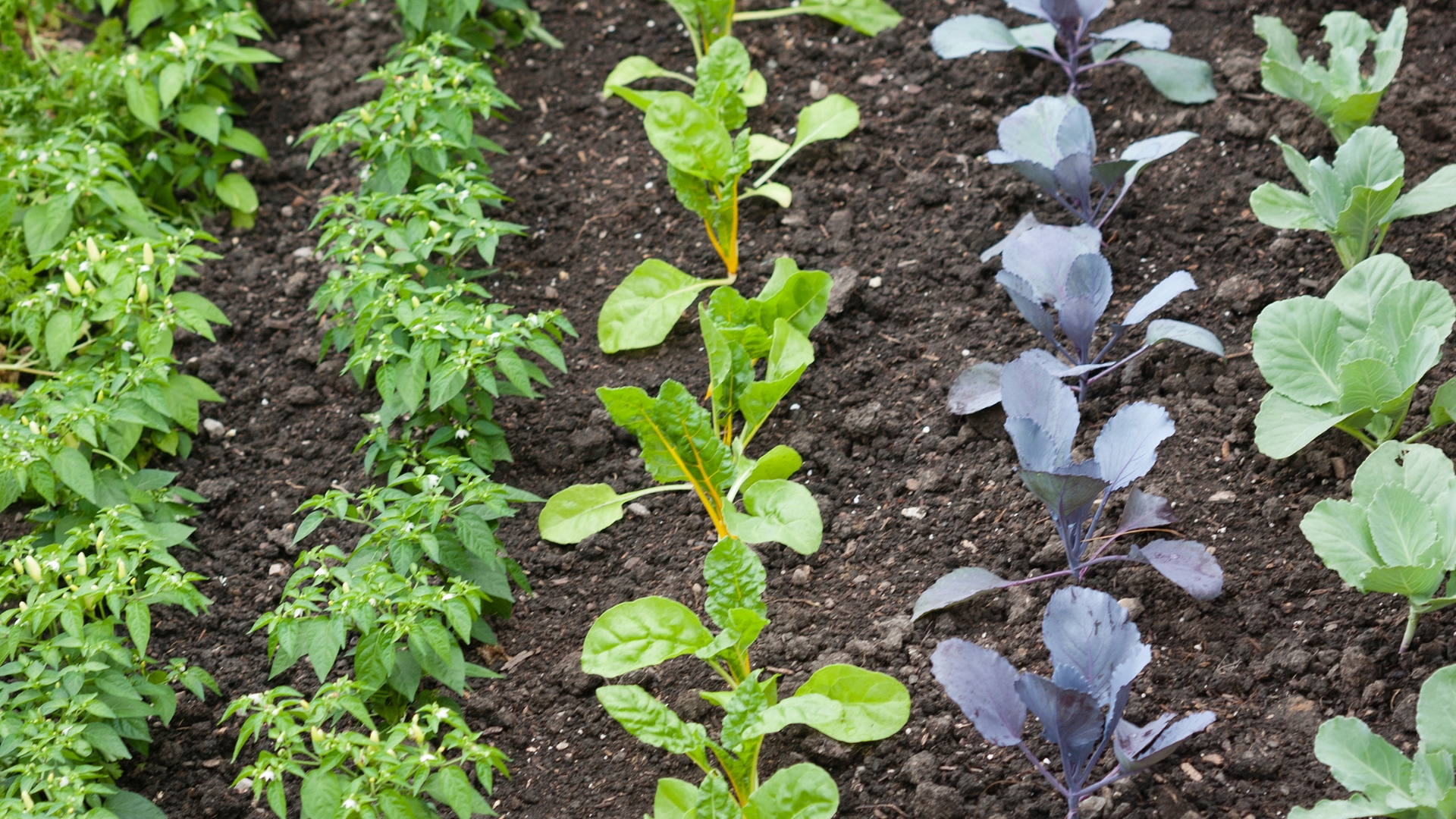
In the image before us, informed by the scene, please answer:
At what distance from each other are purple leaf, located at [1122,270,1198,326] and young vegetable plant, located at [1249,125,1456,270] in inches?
15.4

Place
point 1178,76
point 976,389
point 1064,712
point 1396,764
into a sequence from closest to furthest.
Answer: point 1396,764 → point 1064,712 → point 976,389 → point 1178,76

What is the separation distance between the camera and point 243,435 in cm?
325

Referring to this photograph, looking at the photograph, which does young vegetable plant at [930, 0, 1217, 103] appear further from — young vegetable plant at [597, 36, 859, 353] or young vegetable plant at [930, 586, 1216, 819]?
young vegetable plant at [930, 586, 1216, 819]

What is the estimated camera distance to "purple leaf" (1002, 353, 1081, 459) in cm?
253

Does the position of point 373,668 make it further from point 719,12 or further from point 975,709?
point 719,12

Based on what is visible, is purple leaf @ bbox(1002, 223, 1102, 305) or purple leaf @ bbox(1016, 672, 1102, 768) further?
purple leaf @ bbox(1002, 223, 1102, 305)

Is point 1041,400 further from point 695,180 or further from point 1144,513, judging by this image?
point 695,180

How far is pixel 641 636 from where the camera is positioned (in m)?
2.36

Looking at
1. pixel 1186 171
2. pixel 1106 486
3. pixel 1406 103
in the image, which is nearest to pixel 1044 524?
pixel 1106 486

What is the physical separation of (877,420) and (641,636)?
0.92 meters

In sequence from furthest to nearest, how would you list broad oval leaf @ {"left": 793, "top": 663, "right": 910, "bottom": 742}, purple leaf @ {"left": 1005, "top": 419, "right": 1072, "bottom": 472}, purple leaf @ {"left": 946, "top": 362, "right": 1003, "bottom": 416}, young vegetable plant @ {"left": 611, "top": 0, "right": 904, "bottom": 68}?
young vegetable plant @ {"left": 611, "top": 0, "right": 904, "bottom": 68}, purple leaf @ {"left": 946, "top": 362, "right": 1003, "bottom": 416}, purple leaf @ {"left": 1005, "top": 419, "right": 1072, "bottom": 472}, broad oval leaf @ {"left": 793, "top": 663, "right": 910, "bottom": 742}

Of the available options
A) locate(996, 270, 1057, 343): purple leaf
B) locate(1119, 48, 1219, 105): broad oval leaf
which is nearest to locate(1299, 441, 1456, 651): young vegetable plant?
locate(996, 270, 1057, 343): purple leaf

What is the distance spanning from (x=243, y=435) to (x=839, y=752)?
6.19 ft

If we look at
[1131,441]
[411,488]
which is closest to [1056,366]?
[1131,441]
